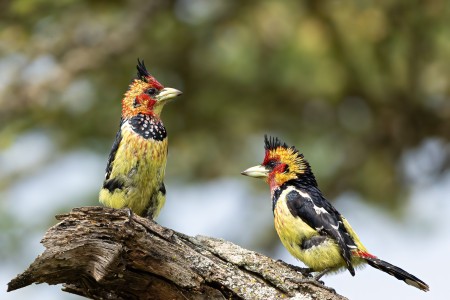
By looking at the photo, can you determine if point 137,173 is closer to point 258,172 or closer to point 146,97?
point 146,97

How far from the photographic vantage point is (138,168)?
5.36m

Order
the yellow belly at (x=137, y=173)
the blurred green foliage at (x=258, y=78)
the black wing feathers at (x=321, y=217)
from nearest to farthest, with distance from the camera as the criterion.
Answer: the black wing feathers at (x=321, y=217) → the yellow belly at (x=137, y=173) → the blurred green foliage at (x=258, y=78)

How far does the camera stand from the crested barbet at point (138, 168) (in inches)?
211

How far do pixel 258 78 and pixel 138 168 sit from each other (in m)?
4.52

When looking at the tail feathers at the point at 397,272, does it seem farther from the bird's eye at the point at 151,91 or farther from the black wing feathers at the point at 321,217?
the bird's eye at the point at 151,91

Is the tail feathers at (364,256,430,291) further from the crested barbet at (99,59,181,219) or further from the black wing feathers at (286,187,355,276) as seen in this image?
the crested barbet at (99,59,181,219)

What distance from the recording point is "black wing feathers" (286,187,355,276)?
5.09 metres

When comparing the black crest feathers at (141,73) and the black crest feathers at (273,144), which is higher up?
the black crest feathers at (141,73)

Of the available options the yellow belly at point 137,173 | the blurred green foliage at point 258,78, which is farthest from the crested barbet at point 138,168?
the blurred green foliage at point 258,78

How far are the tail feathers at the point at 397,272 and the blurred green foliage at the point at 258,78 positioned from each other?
416 cm

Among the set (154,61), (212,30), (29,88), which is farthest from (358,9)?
(29,88)

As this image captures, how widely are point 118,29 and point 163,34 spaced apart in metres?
→ 0.95

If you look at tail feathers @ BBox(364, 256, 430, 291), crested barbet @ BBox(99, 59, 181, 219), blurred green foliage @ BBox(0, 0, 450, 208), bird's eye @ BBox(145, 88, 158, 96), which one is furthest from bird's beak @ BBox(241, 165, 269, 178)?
blurred green foliage @ BBox(0, 0, 450, 208)

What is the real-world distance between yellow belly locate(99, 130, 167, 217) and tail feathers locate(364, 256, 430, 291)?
4.28ft
